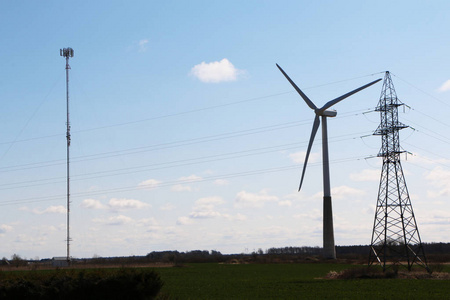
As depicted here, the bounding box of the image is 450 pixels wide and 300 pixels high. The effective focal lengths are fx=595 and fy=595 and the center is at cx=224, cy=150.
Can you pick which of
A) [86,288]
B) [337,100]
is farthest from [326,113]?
[86,288]

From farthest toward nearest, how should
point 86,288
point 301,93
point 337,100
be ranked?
1. point 301,93
2. point 337,100
3. point 86,288

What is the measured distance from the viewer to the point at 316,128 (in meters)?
93.2

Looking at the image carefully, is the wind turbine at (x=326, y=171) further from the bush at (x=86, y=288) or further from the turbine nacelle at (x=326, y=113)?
the bush at (x=86, y=288)

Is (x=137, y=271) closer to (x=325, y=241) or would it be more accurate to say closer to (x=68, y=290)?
(x=68, y=290)

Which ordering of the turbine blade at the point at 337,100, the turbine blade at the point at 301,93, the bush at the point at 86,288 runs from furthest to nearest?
1. the turbine blade at the point at 301,93
2. the turbine blade at the point at 337,100
3. the bush at the point at 86,288

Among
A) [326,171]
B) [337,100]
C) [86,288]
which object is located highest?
[337,100]

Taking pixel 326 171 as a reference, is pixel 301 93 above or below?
above

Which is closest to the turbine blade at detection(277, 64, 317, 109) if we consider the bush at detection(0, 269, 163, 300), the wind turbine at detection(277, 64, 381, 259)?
the wind turbine at detection(277, 64, 381, 259)

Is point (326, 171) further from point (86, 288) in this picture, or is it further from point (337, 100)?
point (86, 288)

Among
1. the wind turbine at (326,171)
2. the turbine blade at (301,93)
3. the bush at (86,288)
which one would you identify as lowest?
the bush at (86,288)

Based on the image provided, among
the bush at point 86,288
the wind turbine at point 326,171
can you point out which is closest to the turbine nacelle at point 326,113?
the wind turbine at point 326,171

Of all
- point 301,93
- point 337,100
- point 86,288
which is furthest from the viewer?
point 301,93

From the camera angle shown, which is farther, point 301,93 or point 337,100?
point 301,93

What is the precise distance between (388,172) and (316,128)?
30.9 m
